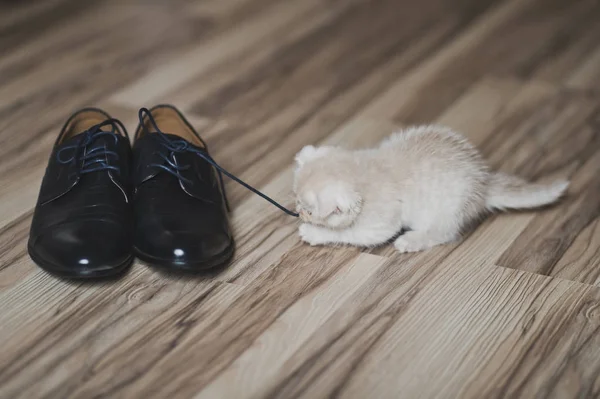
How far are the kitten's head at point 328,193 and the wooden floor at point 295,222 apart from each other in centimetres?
11

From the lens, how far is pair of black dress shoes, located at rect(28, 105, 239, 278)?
54.8 inches

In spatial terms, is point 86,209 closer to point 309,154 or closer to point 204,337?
Answer: point 204,337

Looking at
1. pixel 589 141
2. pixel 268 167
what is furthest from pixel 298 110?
pixel 589 141

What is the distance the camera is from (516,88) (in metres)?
2.23

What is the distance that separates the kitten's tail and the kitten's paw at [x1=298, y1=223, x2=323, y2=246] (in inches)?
14.2

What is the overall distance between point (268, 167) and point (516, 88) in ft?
2.73

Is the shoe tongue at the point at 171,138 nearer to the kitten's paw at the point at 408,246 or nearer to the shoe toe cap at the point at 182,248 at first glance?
the shoe toe cap at the point at 182,248

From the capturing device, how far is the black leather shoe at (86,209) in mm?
1381

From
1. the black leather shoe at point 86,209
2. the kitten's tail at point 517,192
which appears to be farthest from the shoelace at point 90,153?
the kitten's tail at point 517,192

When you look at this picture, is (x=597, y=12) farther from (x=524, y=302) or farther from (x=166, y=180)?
(x=166, y=180)

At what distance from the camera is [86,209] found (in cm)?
144

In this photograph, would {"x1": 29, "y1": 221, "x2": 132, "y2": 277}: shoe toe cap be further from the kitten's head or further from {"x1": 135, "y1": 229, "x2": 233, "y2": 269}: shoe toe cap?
the kitten's head

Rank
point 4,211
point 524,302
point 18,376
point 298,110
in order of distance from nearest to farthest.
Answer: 1. point 18,376
2. point 524,302
3. point 4,211
4. point 298,110

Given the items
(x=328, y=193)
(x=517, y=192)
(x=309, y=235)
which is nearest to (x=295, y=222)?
(x=309, y=235)
